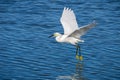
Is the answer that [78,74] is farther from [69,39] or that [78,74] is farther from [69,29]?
[69,29]

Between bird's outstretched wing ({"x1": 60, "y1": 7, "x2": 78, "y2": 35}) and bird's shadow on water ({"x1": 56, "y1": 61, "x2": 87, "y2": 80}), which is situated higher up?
bird's outstretched wing ({"x1": 60, "y1": 7, "x2": 78, "y2": 35})

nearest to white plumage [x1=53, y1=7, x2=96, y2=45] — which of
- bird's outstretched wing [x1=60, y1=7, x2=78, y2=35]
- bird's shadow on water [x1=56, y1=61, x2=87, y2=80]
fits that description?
bird's outstretched wing [x1=60, y1=7, x2=78, y2=35]

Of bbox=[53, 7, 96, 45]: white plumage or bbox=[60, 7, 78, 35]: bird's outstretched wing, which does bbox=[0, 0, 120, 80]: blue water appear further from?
bbox=[60, 7, 78, 35]: bird's outstretched wing

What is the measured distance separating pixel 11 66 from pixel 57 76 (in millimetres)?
1736

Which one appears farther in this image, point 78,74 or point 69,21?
point 69,21

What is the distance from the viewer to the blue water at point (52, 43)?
1622 cm

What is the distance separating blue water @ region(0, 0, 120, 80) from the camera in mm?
16219

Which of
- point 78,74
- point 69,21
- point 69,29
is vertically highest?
point 69,21

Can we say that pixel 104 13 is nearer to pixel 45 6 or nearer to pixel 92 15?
pixel 92 15

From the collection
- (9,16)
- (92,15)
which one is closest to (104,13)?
(92,15)

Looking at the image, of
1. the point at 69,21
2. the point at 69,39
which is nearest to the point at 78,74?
the point at 69,39

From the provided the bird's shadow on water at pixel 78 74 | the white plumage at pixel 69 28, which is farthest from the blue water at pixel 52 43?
the white plumage at pixel 69 28

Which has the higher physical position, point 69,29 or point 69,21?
point 69,21

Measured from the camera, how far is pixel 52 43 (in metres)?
18.9
